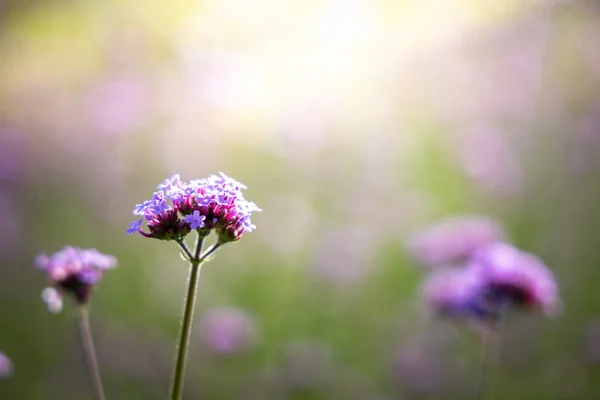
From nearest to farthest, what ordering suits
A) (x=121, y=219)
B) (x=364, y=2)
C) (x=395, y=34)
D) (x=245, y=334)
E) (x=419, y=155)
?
(x=245, y=334) → (x=121, y=219) → (x=419, y=155) → (x=364, y=2) → (x=395, y=34)

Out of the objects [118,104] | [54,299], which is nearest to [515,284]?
[54,299]

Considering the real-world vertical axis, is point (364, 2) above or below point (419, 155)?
above

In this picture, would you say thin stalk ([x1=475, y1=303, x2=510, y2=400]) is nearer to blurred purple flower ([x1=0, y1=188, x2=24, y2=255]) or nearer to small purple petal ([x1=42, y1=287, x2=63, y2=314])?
small purple petal ([x1=42, y1=287, x2=63, y2=314])

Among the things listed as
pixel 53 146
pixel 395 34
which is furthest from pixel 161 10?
pixel 53 146

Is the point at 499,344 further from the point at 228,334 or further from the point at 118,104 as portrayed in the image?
the point at 118,104

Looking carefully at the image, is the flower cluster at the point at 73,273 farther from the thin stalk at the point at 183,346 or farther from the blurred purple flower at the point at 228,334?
the blurred purple flower at the point at 228,334

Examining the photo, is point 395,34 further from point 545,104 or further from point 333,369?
point 333,369
